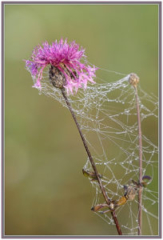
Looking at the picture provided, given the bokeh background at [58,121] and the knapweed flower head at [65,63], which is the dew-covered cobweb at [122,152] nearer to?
the bokeh background at [58,121]

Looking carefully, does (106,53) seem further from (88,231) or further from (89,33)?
(88,231)

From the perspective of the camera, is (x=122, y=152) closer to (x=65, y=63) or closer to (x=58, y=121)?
(x=58, y=121)

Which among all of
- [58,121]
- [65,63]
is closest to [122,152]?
[58,121]

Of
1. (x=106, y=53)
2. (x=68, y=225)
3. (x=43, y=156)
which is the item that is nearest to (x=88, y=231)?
(x=68, y=225)

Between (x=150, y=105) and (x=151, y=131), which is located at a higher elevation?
(x=150, y=105)

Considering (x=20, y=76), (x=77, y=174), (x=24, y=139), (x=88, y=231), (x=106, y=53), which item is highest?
(x=106, y=53)

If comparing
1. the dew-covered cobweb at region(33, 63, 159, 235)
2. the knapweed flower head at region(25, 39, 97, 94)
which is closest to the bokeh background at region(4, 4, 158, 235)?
the dew-covered cobweb at region(33, 63, 159, 235)
